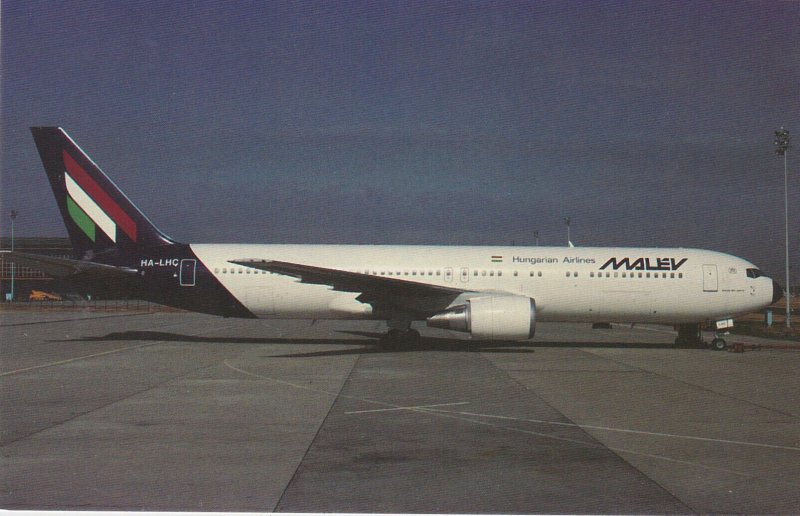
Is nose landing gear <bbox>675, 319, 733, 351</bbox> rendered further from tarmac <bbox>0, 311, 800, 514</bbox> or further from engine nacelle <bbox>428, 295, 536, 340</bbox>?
engine nacelle <bbox>428, 295, 536, 340</bbox>

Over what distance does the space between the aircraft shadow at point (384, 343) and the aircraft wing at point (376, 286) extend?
1384 millimetres

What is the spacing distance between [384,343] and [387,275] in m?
2.10

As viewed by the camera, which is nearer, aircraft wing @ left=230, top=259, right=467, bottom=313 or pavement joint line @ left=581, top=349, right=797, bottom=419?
pavement joint line @ left=581, top=349, right=797, bottom=419

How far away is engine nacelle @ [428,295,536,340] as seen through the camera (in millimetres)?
16844

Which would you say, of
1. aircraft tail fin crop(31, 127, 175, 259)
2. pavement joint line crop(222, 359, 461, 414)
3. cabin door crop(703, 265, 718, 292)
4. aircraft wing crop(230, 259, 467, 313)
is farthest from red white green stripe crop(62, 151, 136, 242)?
cabin door crop(703, 265, 718, 292)

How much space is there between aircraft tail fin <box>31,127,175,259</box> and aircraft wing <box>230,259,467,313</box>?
466 cm

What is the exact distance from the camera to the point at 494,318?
55.4 ft

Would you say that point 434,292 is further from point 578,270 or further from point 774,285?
point 774,285

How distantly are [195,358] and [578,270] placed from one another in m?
11.4

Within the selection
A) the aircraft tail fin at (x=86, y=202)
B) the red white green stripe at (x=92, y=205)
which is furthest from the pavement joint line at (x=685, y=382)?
the red white green stripe at (x=92, y=205)

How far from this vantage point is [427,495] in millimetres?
5355

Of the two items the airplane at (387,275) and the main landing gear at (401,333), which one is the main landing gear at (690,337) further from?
the main landing gear at (401,333)

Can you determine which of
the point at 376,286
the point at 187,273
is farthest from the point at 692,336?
the point at 187,273

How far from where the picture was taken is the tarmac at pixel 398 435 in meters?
5.34
